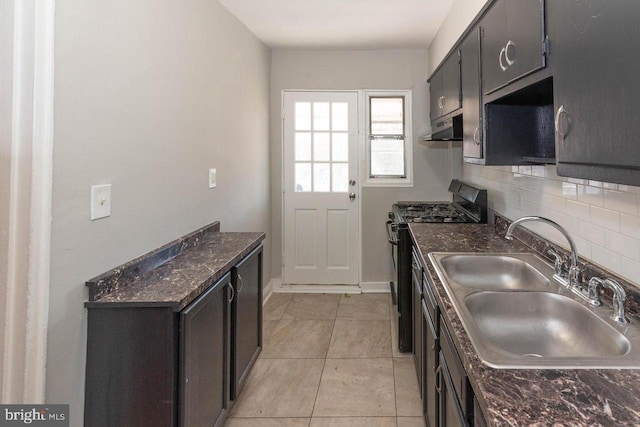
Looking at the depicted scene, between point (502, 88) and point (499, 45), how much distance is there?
0.21 m

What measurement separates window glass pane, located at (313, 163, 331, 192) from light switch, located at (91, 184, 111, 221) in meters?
2.76

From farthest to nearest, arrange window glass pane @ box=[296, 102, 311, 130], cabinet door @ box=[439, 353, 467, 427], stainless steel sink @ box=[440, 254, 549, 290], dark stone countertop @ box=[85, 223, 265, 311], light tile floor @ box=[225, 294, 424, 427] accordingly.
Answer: window glass pane @ box=[296, 102, 311, 130], light tile floor @ box=[225, 294, 424, 427], stainless steel sink @ box=[440, 254, 549, 290], dark stone countertop @ box=[85, 223, 265, 311], cabinet door @ box=[439, 353, 467, 427]

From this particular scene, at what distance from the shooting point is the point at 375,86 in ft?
13.2

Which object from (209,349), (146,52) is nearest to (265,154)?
(146,52)

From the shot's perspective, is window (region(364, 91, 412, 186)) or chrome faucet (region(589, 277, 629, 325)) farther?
window (region(364, 91, 412, 186))

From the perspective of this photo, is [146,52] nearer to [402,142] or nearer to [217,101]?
[217,101]

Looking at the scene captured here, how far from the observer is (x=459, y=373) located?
1.07m

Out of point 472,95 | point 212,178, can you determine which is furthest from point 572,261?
point 212,178

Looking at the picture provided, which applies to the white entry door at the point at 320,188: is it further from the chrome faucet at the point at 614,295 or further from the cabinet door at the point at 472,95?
the chrome faucet at the point at 614,295

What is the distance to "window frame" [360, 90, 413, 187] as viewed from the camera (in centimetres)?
401

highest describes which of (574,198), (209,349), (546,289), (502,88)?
(502,88)

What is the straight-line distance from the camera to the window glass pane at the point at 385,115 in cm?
406

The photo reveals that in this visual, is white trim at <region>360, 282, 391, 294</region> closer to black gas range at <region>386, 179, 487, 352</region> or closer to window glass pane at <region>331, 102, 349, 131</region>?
black gas range at <region>386, 179, 487, 352</region>

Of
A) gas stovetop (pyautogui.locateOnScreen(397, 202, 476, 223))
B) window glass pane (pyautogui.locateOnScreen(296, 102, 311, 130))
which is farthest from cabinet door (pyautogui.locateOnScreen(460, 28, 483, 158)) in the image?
window glass pane (pyautogui.locateOnScreen(296, 102, 311, 130))
